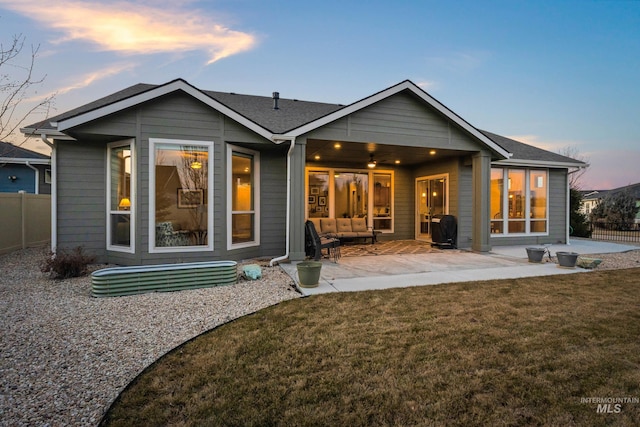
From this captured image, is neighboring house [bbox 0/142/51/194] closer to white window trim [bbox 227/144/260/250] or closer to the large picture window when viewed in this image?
white window trim [bbox 227/144/260/250]

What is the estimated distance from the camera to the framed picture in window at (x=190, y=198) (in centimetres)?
683

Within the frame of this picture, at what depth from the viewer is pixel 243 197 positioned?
7.66 m

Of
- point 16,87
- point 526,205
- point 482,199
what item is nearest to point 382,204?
point 482,199

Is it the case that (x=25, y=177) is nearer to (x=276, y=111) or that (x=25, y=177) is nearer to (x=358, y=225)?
(x=276, y=111)

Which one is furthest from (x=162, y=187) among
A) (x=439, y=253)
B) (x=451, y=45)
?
(x=451, y=45)

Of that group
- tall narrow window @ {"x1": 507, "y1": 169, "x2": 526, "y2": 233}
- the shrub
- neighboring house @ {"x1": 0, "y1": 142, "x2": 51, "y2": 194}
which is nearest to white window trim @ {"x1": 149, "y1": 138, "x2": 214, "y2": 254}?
the shrub

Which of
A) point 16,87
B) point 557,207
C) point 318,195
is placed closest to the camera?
point 16,87

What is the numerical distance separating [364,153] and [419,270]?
436 cm

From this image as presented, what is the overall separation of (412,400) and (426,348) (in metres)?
0.89

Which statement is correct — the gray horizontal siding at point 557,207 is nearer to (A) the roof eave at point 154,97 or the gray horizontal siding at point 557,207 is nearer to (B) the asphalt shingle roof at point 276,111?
(B) the asphalt shingle roof at point 276,111

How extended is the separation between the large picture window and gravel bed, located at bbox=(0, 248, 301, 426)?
8.47m

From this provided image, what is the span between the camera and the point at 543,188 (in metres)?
11.4

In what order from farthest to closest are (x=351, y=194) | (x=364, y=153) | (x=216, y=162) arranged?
1. (x=351, y=194)
2. (x=364, y=153)
3. (x=216, y=162)

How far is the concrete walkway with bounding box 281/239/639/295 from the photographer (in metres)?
5.57
